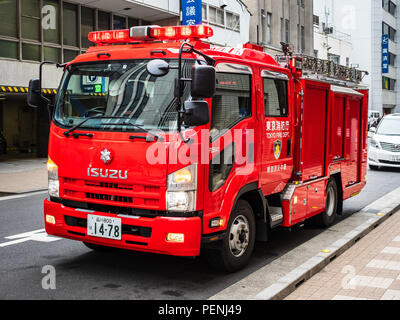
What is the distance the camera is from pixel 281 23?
38250 millimetres

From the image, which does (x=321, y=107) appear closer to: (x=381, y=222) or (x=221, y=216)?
(x=381, y=222)

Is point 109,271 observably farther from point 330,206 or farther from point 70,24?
point 70,24

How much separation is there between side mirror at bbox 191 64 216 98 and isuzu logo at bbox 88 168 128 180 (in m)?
1.11

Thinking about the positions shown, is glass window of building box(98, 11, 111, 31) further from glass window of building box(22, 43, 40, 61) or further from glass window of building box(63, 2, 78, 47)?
glass window of building box(22, 43, 40, 61)

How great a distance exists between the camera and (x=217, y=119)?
17.7 ft

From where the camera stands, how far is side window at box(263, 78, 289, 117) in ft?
20.9

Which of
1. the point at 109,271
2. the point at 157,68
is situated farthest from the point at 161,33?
the point at 109,271

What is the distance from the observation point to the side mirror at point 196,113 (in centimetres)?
489

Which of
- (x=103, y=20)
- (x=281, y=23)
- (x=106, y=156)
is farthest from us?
(x=281, y=23)

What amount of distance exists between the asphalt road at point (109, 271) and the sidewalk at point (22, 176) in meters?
5.05

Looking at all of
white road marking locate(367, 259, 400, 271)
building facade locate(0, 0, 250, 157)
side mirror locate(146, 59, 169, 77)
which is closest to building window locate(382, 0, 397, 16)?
building facade locate(0, 0, 250, 157)

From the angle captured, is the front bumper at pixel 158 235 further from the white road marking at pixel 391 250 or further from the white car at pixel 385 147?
the white car at pixel 385 147

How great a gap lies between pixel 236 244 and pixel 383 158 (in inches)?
525

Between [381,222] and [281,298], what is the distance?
15.2ft
